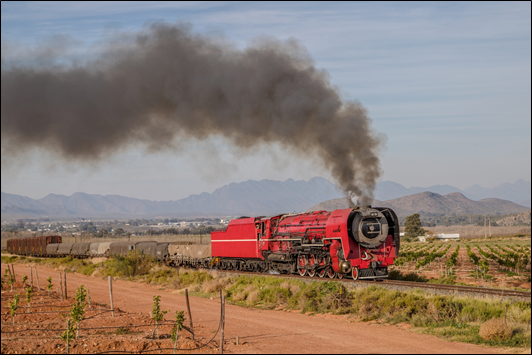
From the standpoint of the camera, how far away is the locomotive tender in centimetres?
2266

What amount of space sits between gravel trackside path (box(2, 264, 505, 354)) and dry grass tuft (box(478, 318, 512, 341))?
59 cm

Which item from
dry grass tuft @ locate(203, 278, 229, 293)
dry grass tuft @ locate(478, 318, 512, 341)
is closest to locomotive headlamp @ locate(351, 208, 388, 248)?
dry grass tuft @ locate(478, 318, 512, 341)

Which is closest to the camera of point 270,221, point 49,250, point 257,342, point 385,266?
point 257,342

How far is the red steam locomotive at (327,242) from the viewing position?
22.6 meters

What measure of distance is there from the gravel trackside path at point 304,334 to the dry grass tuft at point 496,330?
59 centimetres

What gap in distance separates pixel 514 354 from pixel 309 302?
9593 millimetres

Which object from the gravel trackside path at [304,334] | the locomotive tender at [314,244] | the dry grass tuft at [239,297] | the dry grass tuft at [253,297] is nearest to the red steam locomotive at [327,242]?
the locomotive tender at [314,244]

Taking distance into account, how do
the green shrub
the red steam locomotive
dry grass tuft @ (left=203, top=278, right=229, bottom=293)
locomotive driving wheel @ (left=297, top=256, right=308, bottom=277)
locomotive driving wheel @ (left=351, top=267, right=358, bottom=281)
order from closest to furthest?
the red steam locomotive < locomotive driving wheel @ (left=351, top=267, right=358, bottom=281) < locomotive driving wheel @ (left=297, top=256, right=308, bottom=277) < dry grass tuft @ (left=203, top=278, right=229, bottom=293) < the green shrub

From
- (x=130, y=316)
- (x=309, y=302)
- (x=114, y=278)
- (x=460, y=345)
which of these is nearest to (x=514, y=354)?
(x=460, y=345)

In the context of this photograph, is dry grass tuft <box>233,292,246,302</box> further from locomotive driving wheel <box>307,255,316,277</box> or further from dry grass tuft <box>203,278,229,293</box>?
locomotive driving wheel <box>307,255,316,277</box>

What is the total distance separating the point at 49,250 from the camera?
72812 millimetres

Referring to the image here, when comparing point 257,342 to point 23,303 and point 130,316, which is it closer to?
point 130,316

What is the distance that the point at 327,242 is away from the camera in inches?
945

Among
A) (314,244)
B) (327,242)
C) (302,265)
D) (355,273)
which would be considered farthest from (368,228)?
(302,265)
